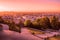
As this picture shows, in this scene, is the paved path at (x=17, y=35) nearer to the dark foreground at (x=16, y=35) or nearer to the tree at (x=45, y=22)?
the dark foreground at (x=16, y=35)

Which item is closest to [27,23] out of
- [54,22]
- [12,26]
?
[12,26]

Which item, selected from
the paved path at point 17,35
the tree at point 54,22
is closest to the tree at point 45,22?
the tree at point 54,22

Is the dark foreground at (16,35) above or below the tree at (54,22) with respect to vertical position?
below

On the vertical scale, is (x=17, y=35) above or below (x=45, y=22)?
below

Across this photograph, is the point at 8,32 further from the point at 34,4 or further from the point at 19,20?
the point at 34,4

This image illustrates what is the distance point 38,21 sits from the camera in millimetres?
1572

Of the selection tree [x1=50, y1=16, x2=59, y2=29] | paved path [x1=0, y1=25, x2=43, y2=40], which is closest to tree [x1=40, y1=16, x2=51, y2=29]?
tree [x1=50, y1=16, x2=59, y2=29]

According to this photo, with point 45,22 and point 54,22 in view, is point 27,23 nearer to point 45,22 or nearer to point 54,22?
point 45,22

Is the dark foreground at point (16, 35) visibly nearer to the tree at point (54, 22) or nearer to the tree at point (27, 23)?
the tree at point (27, 23)

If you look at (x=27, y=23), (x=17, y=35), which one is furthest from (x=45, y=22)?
(x=17, y=35)

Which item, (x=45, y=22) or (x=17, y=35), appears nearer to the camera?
(x=17, y=35)

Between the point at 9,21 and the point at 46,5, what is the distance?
47 centimetres

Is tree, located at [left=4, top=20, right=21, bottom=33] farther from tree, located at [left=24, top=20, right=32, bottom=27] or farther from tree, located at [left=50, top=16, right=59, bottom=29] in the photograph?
tree, located at [left=50, top=16, right=59, bottom=29]

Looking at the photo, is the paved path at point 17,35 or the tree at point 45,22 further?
the tree at point 45,22
